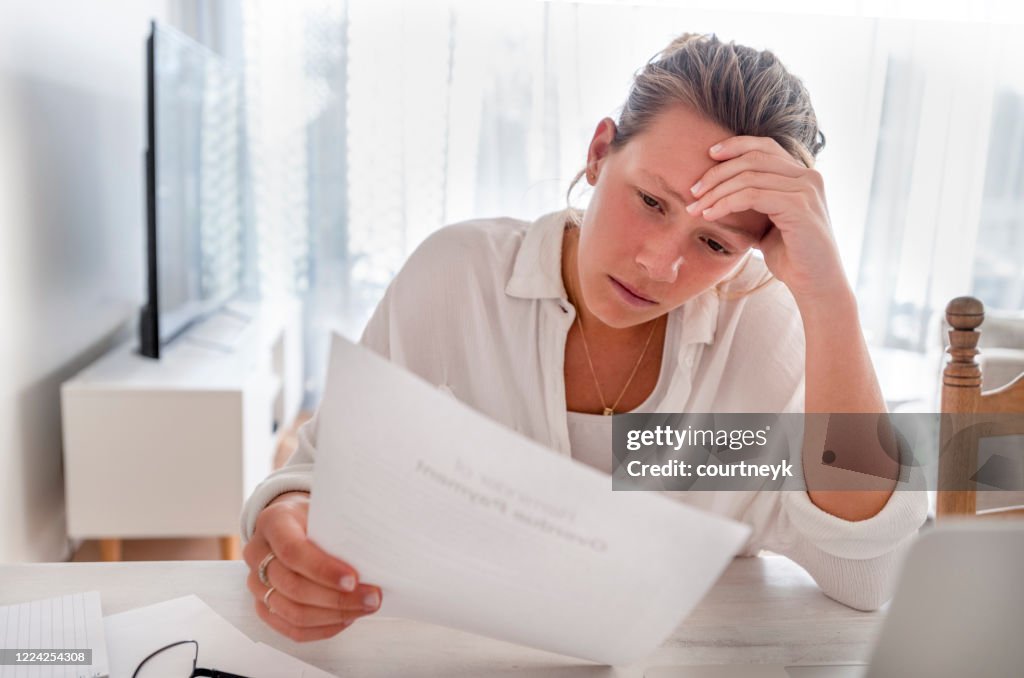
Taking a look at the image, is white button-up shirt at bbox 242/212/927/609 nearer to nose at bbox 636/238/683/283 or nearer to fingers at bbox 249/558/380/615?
nose at bbox 636/238/683/283

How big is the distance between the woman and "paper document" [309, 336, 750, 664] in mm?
72

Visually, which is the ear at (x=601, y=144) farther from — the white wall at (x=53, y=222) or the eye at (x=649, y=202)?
the white wall at (x=53, y=222)

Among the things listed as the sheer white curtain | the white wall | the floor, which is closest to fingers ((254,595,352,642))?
the white wall

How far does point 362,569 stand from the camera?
1.86 feet

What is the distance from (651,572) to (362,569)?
0.19m

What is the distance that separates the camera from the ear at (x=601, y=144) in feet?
3.56

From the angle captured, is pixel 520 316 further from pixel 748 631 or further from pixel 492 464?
pixel 492 464

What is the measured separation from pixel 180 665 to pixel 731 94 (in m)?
0.75

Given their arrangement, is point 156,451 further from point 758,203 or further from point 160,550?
point 758,203

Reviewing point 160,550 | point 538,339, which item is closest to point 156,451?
point 160,550

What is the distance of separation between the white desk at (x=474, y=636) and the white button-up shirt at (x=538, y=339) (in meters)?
0.27

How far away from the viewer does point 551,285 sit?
3.74 ft

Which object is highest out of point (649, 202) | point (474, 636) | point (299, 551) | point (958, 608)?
point (649, 202)

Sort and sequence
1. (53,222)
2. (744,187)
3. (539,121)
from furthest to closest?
(539,121) → (53,222) → (744,187)
